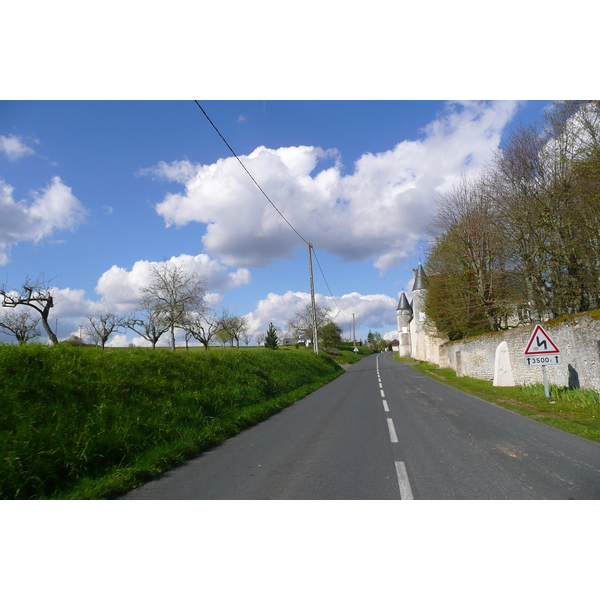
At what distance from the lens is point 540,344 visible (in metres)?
11.8

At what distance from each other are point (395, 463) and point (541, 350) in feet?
27.9

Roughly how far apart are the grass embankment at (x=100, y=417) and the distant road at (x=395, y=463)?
0.52 m

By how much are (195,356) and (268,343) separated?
153ft

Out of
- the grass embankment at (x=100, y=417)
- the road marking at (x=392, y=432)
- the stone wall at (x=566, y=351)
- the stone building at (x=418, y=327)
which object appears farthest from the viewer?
the stone building at (x=418, y=327)

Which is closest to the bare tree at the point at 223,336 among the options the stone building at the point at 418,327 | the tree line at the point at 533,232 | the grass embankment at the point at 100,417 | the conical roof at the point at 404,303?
the stone building at the point at 418,327

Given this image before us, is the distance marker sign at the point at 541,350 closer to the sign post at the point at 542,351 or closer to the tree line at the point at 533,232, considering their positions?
the sign post at the point at 542,351

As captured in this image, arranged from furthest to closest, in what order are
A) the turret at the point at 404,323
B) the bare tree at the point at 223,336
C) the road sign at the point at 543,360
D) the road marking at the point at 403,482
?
the turret at the point at 404,323 < the bare tree at the point at 223,336 < the road sign at the point at 543,360 < the road marking at the point at 403,482

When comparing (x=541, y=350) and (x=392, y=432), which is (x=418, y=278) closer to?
(x=541, y=350)

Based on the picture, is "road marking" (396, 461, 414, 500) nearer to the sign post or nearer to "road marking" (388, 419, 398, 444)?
"road marking" (388, 419, 398, 444)

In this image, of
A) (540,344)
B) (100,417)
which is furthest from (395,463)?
(540,344)

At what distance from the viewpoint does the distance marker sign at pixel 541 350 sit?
11602mm

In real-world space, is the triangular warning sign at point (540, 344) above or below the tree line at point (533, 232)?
below

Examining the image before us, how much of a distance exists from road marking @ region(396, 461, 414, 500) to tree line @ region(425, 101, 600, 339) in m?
14.2

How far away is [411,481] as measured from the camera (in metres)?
4.89
